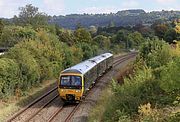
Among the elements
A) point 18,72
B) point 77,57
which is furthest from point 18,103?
point 77,57

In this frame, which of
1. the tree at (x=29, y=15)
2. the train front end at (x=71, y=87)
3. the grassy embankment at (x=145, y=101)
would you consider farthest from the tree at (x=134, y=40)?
the grassy embankment at (x=145, y=101)

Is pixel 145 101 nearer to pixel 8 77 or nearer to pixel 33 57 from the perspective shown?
pixel 8 77

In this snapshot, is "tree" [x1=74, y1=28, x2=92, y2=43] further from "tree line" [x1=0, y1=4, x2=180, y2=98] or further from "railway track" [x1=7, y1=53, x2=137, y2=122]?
"railway track" [x1=7, y1=53, x2=137, y2=122]

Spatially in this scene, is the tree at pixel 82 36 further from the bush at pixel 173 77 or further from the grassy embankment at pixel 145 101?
the bush at pixel 173 77

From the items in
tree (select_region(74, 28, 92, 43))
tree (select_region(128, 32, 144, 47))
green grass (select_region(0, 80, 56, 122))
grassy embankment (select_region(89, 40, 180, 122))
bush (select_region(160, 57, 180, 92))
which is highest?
bush (select_region(160, 57, 180, 92))

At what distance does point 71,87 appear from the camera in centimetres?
2623

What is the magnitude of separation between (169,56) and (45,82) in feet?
47.1

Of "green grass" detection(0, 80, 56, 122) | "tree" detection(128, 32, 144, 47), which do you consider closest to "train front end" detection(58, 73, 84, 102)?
"green grass" detection(0, 80, 56, 122)

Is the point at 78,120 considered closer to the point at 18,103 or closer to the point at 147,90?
the point at 147,90

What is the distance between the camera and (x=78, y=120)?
72.7ft

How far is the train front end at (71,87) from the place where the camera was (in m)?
26.2

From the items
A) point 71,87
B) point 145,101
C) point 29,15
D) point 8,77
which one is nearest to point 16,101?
point 8,77

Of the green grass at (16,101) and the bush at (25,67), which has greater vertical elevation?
the bush at (25,67)

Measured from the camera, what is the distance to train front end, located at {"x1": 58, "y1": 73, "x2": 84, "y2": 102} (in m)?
26.2
